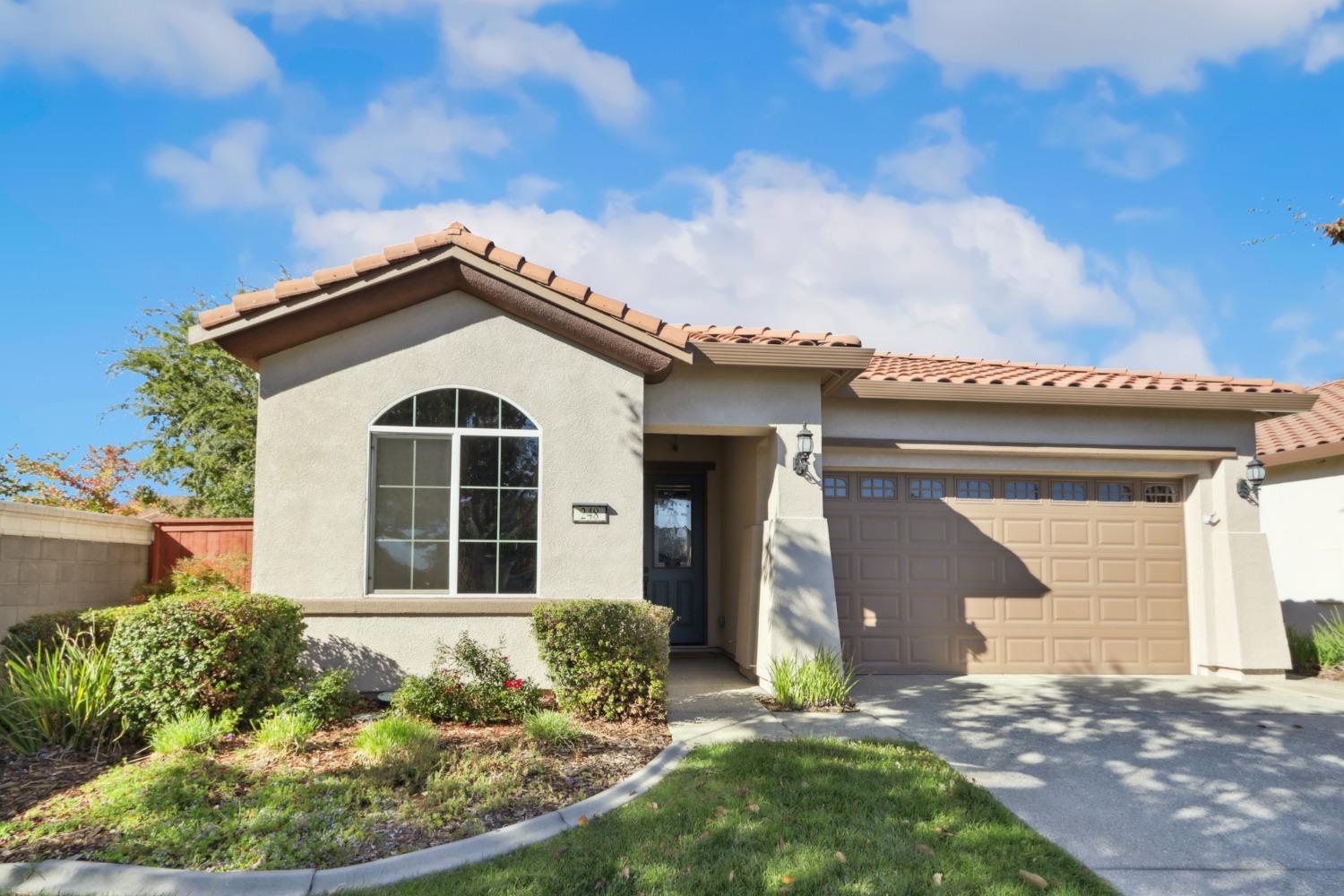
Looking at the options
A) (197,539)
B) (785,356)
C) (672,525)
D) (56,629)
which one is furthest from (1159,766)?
(197,539)

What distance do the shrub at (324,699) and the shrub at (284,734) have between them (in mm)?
212

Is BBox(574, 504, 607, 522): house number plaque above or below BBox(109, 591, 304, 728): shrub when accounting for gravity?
above

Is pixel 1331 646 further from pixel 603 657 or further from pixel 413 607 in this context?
pixel 413 607

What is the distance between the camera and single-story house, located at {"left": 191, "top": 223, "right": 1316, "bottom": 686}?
26.5 ft

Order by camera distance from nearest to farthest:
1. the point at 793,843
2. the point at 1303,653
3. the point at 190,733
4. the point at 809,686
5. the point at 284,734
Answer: the point at 793,843 < the point at 190,733 < the point at 284,734 < the point at 809,686 < the point at 1303,653

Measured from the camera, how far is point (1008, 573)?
10703mm

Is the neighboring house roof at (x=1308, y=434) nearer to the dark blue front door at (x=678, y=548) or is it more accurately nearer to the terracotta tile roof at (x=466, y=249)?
the dark blue front door at (x=678, y=548)

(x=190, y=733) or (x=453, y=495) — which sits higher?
(x=453, y=495)

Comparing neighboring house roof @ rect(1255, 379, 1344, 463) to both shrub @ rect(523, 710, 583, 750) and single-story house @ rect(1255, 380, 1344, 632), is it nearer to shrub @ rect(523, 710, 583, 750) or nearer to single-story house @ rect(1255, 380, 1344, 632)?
single-story house @ rect(1255, 380, 1344, 632)

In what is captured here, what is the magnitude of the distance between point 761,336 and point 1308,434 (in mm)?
9412

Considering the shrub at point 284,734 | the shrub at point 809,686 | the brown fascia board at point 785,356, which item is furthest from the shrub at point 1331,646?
the shrub at point 284,734

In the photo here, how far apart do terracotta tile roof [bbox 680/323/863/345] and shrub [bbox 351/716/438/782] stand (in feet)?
15.6

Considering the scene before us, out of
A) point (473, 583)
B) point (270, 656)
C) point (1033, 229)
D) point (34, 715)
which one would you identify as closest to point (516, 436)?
point (473, 583)

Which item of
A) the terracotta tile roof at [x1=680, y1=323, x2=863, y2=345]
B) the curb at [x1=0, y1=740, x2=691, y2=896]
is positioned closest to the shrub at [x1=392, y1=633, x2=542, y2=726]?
the curb at [x1=0, y1=740, x2=691, y2=896]
